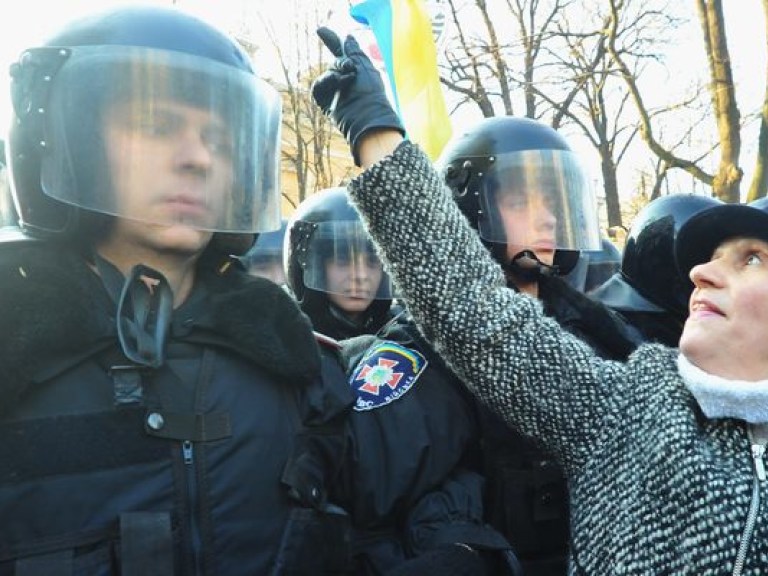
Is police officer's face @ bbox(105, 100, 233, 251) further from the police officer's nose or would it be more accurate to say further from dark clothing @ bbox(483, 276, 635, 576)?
dark clothing @ bbox(483, 276, 635, 576)

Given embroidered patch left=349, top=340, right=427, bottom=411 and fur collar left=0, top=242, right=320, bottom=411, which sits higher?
fur collar left=0, top=242, right=320, bottom=411

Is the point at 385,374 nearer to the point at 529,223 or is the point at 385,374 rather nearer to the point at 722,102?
the point at 529,223

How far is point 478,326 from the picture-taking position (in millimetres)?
1820

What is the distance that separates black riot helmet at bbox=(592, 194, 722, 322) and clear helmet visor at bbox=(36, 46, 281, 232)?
6.28 ft

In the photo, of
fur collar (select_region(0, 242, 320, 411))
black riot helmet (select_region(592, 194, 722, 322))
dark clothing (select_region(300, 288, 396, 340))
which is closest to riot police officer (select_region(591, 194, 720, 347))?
black riot helmet (select_region(592, 194, 722, 322))

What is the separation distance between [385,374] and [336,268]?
4.62 ft

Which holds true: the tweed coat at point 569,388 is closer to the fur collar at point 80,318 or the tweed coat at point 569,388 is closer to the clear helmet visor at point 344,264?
the fur collar at point 80,318

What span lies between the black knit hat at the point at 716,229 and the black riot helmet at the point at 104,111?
3.75 feet

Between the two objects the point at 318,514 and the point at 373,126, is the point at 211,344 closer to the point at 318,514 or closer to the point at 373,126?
the point at 318,514

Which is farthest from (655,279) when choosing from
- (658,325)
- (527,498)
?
(527,498)

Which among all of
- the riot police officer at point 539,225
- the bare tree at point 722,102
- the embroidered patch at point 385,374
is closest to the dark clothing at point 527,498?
the riot police officer at point 539,225

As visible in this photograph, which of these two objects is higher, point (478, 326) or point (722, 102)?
point (722, 102)

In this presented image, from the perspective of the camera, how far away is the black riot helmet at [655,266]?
2988 mm

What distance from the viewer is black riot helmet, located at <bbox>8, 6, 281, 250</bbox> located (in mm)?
1601
